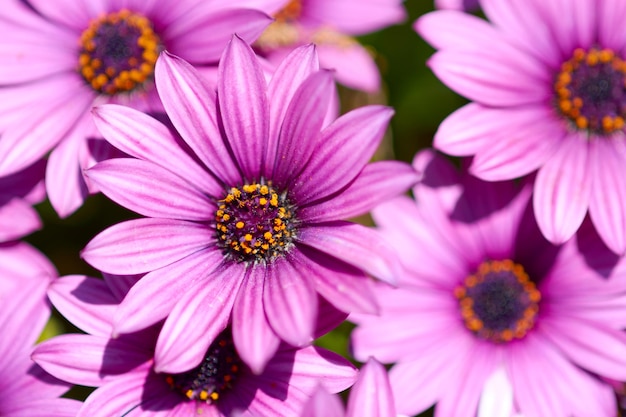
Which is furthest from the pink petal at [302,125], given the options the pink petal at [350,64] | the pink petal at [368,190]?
the pink petal at [350,64]

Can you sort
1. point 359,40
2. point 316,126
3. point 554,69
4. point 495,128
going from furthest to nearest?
point 359,40 → point 554,69 → point 495,128 → point 316,126

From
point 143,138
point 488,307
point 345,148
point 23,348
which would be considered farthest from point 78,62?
point 488,307

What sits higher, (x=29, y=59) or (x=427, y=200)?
(x=29, y=59)

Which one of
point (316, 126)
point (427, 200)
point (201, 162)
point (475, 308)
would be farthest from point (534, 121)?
point (201, 162)

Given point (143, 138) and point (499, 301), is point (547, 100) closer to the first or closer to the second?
point (499, 301)

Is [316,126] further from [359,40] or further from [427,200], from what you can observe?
[359,40]

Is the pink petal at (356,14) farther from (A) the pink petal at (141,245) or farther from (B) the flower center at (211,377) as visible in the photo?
(B) the flower center at (211,377)

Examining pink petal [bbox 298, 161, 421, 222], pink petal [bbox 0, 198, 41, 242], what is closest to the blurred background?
pink petal [bbox 0, 198, 41, 242]
